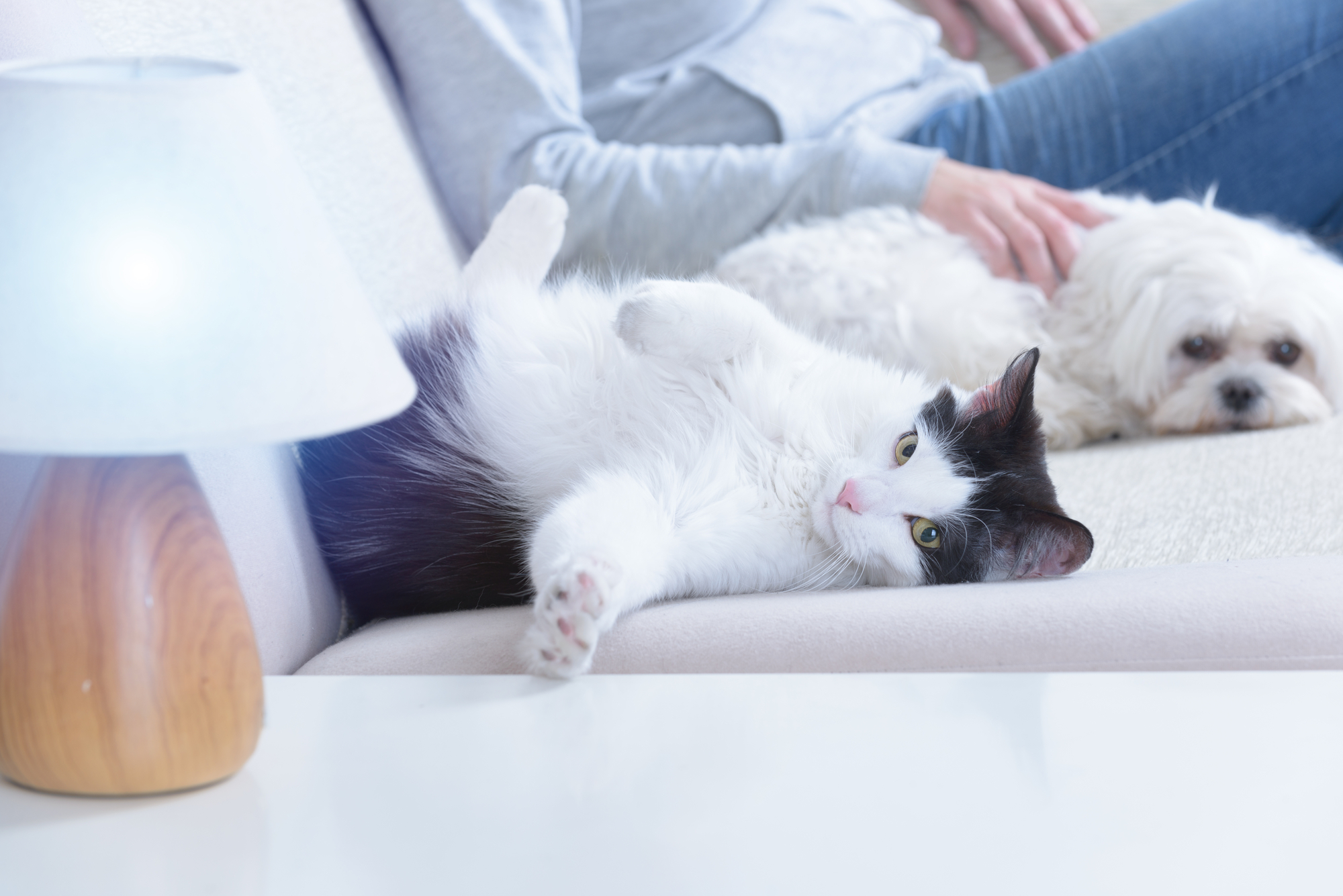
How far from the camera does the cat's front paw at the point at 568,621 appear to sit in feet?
2.31

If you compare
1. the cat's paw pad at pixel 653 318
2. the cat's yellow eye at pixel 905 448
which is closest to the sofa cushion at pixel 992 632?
the cat's yellow eye at pixel 905 448

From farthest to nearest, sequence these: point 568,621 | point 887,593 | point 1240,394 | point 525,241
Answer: point 1240,394, point 525,241, point 887,593, point 568,621

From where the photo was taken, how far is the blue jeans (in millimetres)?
1991

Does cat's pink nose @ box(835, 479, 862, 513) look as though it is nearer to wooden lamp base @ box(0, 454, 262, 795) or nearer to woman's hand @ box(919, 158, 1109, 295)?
wooden lamp base @ box(0, 454, 262, 795)

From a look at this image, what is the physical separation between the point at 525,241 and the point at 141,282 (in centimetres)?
87

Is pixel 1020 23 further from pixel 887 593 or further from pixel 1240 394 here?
pixel 887 593

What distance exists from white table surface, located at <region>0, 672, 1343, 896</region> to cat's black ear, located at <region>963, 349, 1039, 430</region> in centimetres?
32

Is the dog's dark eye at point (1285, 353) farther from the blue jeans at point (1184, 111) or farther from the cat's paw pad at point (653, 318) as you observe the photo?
the cat's paw pad at point (653, 318)

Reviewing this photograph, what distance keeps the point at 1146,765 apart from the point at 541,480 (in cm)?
61

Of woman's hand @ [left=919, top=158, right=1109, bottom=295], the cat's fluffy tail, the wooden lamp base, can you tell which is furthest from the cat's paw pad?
woman's hand @ [left=919, top=158, right=1109, bottom=295]

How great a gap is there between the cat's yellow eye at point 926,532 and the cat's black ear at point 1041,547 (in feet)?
0.19

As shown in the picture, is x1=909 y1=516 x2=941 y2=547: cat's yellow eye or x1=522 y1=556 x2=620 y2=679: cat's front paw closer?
x1=522 y1=556 x2=620 y2=679: cat's front paw

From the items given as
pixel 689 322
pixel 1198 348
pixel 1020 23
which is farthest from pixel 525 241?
pixel 1020 23

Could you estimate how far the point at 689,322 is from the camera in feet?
3.19
